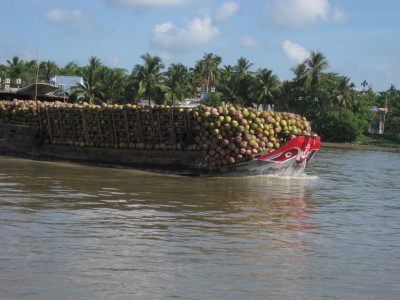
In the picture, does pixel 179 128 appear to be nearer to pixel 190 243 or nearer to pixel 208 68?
pixel 190 243

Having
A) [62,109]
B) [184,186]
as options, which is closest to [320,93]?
[62,109]

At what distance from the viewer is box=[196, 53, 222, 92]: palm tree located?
83.4m

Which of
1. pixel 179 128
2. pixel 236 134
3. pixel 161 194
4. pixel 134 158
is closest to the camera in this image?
pixel 161 194

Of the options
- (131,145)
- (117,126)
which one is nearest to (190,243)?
(131,145)

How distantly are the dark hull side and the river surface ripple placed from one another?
2524 mm

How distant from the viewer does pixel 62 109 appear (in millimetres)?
18812

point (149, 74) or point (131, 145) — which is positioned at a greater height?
point (149, 74)

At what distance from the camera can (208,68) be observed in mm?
83438

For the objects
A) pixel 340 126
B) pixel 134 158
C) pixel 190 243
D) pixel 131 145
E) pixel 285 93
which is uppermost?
pixel 285 93

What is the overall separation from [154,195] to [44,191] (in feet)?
6.90

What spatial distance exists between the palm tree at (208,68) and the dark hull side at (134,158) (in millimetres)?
63701

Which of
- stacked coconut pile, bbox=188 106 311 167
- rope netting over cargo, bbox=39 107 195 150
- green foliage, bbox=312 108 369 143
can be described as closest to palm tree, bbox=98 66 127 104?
green foliage, bbox=312 108 369 143

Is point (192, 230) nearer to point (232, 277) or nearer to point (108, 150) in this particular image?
point (232, 277)

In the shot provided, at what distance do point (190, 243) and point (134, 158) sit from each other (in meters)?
10.1
